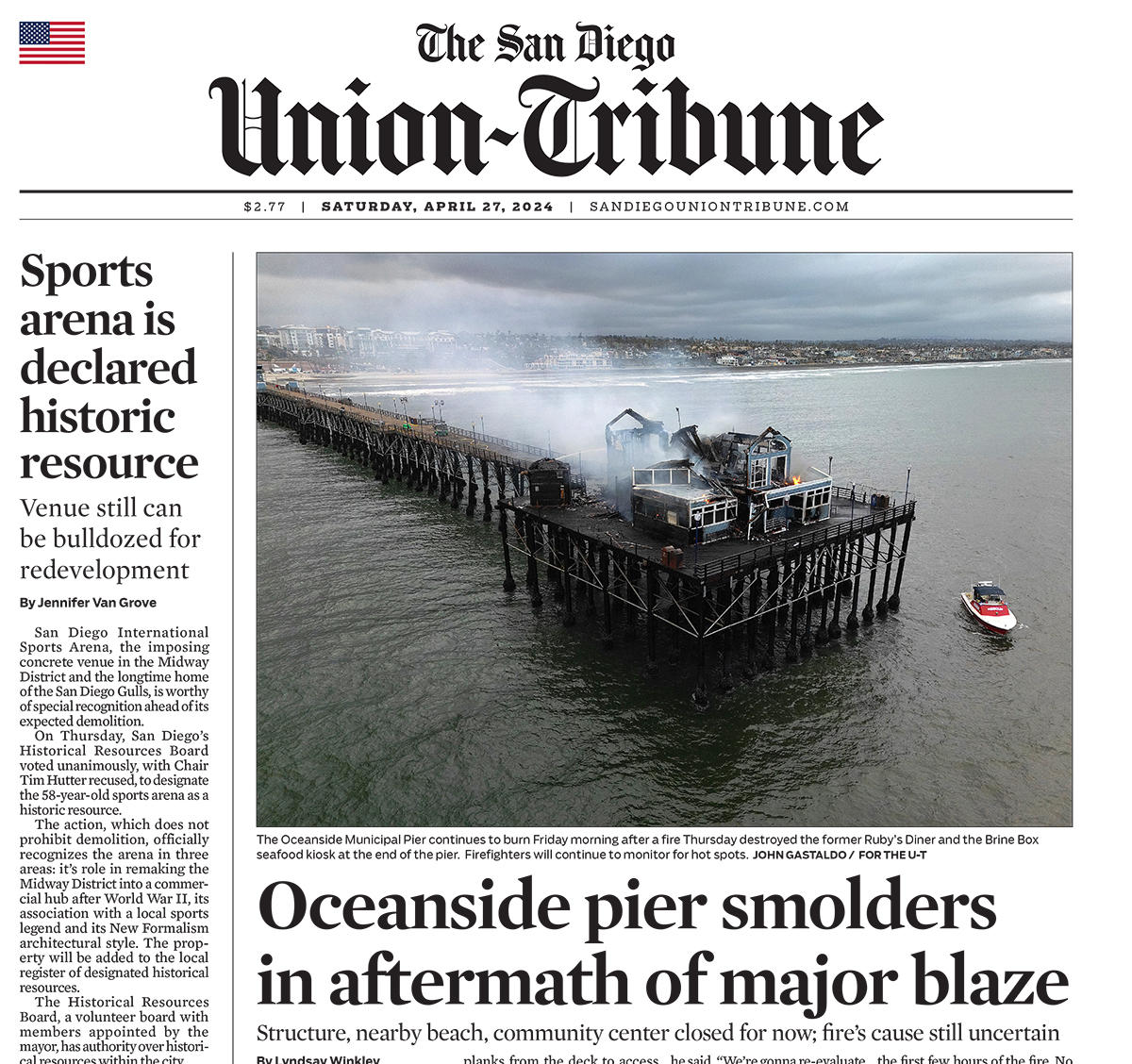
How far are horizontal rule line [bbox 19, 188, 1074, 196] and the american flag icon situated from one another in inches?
77.0

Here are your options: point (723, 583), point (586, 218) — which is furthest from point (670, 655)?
point (586, 218)

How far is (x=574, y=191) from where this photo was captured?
11.6 meters

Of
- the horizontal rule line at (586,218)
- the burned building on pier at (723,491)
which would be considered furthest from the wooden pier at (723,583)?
the horizontal rule line at (586,218)

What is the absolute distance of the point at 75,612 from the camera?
10961mm

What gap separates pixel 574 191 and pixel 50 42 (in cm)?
860

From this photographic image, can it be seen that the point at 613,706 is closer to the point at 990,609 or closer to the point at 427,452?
the point at 990,609

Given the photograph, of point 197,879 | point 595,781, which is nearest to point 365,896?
point 197,879

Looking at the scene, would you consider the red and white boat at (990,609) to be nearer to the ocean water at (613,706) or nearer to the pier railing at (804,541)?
the ocean water at (613,706)

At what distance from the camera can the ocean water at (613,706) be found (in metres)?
16.4

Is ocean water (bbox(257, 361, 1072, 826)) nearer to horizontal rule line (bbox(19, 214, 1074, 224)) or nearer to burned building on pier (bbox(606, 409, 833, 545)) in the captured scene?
burned building on pier (bbox(606, 409, 833, 545))

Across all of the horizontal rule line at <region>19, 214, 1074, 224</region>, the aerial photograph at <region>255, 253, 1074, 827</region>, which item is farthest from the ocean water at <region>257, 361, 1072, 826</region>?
the horizontal rule line at <region>19, 214, 1074, 224</region>

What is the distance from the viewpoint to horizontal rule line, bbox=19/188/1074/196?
11.5 metres

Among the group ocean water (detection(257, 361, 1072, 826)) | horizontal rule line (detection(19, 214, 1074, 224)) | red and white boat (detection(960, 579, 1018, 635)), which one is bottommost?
ocean water (detection(257, 361, 1072, 826))

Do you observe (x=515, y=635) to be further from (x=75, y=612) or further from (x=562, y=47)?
(x=562, y=47)
